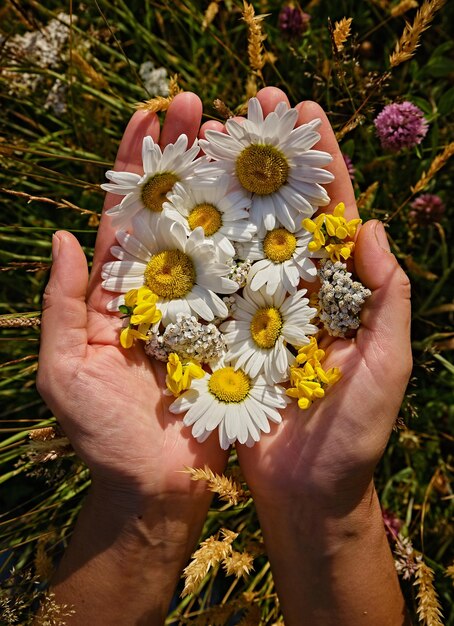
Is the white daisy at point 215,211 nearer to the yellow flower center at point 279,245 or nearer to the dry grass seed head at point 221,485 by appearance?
the yellow flower center at point 279,245

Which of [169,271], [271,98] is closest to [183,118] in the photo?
[271,98]

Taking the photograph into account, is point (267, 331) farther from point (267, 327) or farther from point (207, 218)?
point (207, 218)

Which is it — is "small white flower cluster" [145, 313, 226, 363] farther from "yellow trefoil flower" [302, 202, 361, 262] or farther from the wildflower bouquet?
"yellow trefoil flower" [302, 202, 361, 262]

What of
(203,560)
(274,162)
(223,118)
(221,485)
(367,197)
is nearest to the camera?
(203,560)

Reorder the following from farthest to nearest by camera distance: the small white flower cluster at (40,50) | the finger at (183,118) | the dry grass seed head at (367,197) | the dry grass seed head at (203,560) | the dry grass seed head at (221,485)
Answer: the small white flower cluster at (40,50)
the dry grass seed head at (367,197)
the finger at (183,118)
the dry grass seed head at (221,485)
the dry grass seed head at (203,560)

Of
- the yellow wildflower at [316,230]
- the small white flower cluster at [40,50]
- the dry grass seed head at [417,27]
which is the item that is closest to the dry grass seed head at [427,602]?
the yellow wildflower at [316,230]

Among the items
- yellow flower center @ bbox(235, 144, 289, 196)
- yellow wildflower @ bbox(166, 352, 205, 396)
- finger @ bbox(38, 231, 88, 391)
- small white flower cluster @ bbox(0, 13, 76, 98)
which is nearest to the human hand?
finger @ bbox(38, 231, 88, 391)
